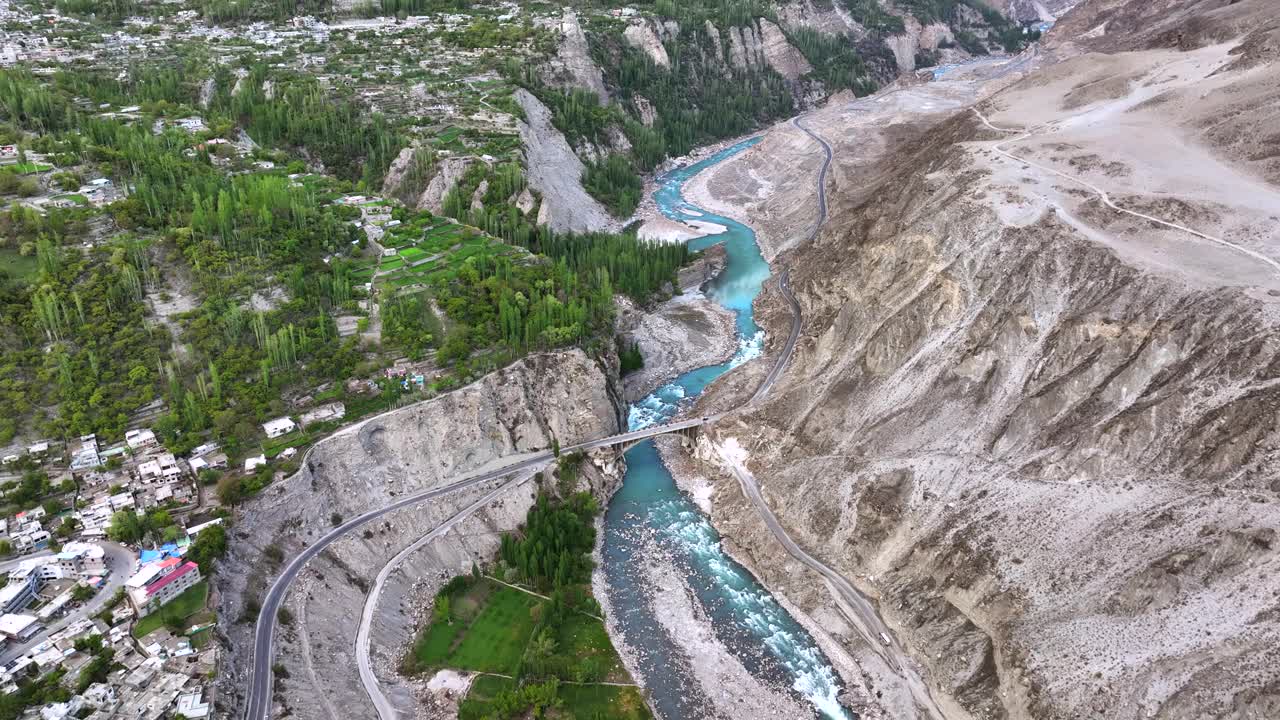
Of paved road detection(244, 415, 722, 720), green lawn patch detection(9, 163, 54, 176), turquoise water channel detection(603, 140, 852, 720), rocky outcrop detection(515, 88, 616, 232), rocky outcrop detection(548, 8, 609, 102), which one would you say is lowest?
turquoise water channel detection(603, 140, 852, 720)

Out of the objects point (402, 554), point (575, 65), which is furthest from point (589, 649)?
point (575, 65)

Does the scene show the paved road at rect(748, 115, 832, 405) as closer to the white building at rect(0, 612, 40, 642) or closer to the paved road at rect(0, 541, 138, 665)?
the paved road at rect(0, 541, 138, 665)

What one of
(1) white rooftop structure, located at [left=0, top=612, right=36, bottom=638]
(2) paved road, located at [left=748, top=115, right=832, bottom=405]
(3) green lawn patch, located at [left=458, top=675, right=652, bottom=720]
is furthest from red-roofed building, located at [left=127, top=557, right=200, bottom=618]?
(2) paved road, located at [left=748, top=115, right=832, bottom=405]

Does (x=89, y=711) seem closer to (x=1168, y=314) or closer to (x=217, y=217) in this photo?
(x=217, y=217)

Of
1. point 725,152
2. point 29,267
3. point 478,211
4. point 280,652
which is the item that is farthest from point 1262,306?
point 725,152

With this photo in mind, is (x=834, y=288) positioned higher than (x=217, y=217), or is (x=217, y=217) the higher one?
(x=217, y=217)
